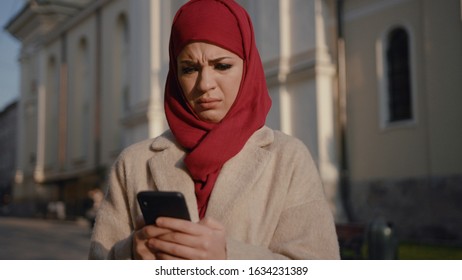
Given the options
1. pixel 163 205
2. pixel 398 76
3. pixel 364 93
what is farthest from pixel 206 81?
pixel 364 93

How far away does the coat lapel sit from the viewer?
144 cm

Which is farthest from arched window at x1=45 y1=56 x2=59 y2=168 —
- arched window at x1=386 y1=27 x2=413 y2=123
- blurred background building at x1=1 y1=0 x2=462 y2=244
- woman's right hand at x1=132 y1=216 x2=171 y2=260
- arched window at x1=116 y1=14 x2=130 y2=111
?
woman's right hand at x1=132 y1=216 x2=171 y2=260

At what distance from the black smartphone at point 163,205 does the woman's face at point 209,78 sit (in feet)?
1.15

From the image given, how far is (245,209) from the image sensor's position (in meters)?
1.46

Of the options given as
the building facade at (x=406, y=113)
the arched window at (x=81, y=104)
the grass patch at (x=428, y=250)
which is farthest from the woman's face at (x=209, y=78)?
the arched window at (x=81, y=104)

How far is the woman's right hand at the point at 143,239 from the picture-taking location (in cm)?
124

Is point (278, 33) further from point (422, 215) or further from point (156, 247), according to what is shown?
point (156, 247)

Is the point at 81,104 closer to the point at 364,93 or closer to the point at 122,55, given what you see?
the point at 122,55

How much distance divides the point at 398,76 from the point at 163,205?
33.6 feet

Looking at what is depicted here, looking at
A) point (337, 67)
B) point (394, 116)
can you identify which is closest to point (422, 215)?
point (394, 116)

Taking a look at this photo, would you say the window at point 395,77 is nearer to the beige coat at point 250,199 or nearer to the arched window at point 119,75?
the beige coat at point 250,199

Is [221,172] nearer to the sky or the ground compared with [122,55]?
nearer to the ground

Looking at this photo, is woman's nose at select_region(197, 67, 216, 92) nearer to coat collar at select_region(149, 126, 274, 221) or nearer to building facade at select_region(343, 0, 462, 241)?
Result: coat collar at select_region(149, 126, 274, 221)

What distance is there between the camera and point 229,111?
1487mm
